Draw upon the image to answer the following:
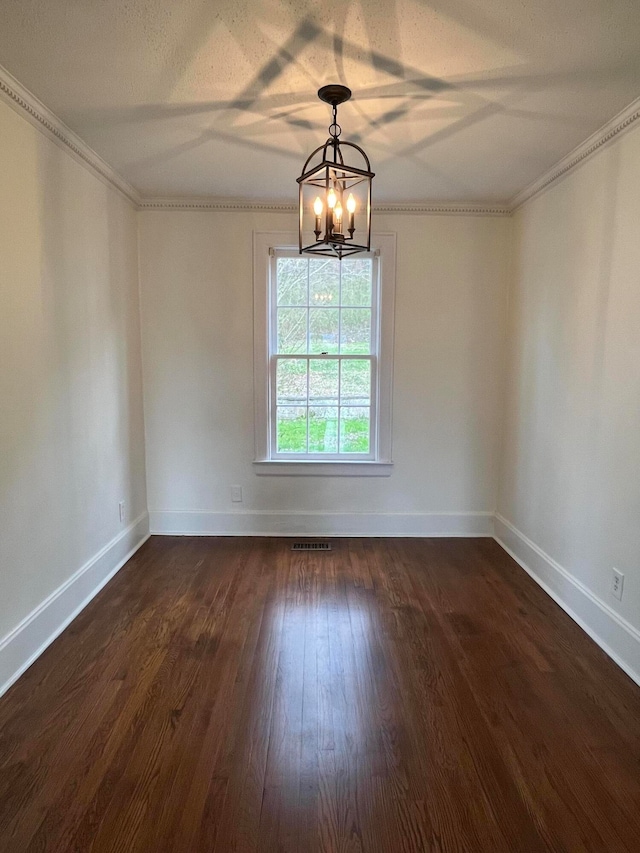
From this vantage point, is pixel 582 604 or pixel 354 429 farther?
pixel 354 429

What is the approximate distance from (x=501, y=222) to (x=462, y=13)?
2.17m

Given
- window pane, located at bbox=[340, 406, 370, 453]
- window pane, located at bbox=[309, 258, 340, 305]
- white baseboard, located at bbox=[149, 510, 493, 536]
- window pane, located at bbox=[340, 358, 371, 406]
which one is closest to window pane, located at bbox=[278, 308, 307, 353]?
window pane, located at bbox=[309, 258, 340, 305]

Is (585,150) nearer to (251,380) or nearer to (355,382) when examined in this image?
(355,382)

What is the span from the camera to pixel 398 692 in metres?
2.06

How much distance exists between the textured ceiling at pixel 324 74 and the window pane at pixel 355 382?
137 cm

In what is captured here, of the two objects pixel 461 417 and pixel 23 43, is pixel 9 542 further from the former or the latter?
pixel 461 417

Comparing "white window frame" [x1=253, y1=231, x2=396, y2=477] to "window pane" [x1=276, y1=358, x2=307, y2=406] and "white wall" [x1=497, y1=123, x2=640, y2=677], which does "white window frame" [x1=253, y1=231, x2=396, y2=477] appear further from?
"white wall" [x1=497, y1=123, x2=640, y2=677]

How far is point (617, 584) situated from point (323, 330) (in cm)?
246

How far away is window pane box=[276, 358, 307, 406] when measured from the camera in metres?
3.78

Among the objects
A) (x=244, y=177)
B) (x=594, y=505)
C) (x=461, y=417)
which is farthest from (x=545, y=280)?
(x=244, y=177)

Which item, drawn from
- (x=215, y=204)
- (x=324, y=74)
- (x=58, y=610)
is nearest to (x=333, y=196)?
(x=324, y=74)

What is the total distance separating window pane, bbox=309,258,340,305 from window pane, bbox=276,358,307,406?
0.47 m

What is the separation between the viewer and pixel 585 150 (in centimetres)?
254

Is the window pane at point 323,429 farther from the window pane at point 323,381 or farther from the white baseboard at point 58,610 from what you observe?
the white baseboard at point 58,610
